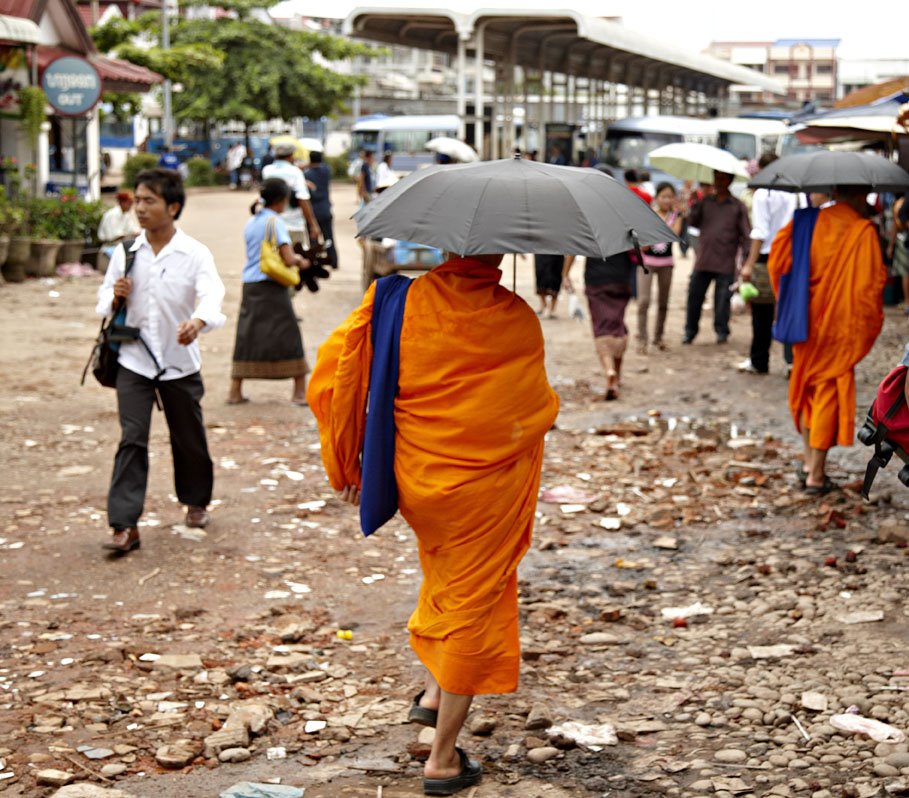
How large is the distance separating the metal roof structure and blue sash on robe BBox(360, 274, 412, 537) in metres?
18.2

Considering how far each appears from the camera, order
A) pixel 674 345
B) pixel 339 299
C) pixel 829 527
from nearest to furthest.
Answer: pixel 829 527
pixel 674 345
pixel 339 299

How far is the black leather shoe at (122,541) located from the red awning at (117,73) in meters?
19.1

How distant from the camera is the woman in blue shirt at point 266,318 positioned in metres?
9.00

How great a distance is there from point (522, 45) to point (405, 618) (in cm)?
2284

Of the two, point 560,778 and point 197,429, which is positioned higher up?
point 197,429

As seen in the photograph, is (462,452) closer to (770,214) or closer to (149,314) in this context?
(149,314)

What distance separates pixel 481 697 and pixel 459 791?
0.80 meters

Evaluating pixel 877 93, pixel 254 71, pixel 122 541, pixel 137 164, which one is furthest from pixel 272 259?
pixel 254 71

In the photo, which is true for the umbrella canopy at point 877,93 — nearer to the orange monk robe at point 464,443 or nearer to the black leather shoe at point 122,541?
the black leather shoe at point 122,541

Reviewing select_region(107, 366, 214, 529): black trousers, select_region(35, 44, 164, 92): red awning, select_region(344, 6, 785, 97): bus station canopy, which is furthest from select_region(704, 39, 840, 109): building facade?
select_region(107, 366, 214, 529): black trousers

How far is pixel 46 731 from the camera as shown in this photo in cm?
419

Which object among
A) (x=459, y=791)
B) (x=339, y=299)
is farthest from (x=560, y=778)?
(x=339, y=299)

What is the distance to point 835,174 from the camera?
702 cm

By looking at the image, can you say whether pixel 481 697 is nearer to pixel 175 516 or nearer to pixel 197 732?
pixel 197 732
